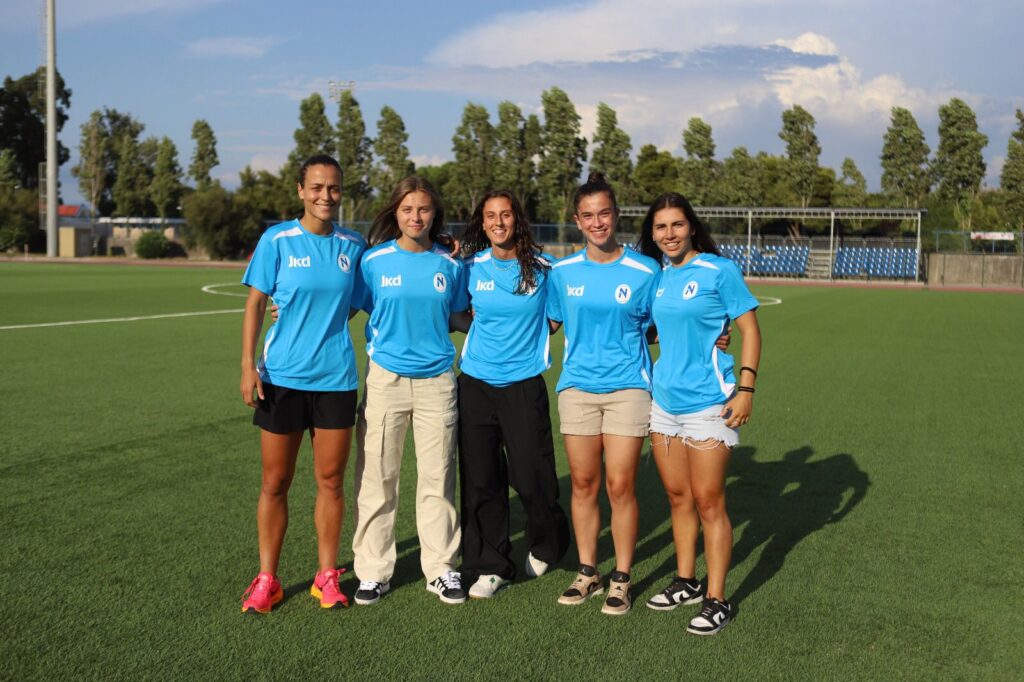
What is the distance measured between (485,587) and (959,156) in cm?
5670

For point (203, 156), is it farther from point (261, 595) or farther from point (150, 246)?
point (261, 595)

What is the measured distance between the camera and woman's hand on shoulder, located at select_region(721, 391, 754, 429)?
401 centimetres

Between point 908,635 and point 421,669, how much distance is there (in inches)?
81.7

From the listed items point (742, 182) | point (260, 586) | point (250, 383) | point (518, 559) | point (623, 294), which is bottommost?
point (518, 559)

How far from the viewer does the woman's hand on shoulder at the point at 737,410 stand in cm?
401

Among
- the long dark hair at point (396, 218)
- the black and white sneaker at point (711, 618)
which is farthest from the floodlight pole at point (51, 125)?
the black and white sneaker at point (711, 618)

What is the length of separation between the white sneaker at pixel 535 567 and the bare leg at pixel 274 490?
1220mm

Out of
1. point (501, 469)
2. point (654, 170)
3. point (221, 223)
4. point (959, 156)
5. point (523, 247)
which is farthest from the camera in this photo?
point (654, 170)

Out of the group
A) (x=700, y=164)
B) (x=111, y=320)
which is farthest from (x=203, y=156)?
(x=111, y=320)

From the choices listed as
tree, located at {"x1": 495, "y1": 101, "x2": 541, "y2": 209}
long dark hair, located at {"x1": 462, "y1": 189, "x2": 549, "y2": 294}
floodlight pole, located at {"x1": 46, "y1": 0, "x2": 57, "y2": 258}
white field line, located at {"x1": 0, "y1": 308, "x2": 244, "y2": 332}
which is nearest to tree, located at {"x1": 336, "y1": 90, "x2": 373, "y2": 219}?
tree, located at {"x1": 495, "y1": 101, "x2": 541, "y2": 209}

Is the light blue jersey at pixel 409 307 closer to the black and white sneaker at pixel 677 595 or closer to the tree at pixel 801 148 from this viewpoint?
the black and white sneaker at pixel 677 595

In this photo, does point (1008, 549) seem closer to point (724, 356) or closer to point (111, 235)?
point (724, 356)

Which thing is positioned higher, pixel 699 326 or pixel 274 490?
pixel 699 326

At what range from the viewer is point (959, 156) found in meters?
53.6
